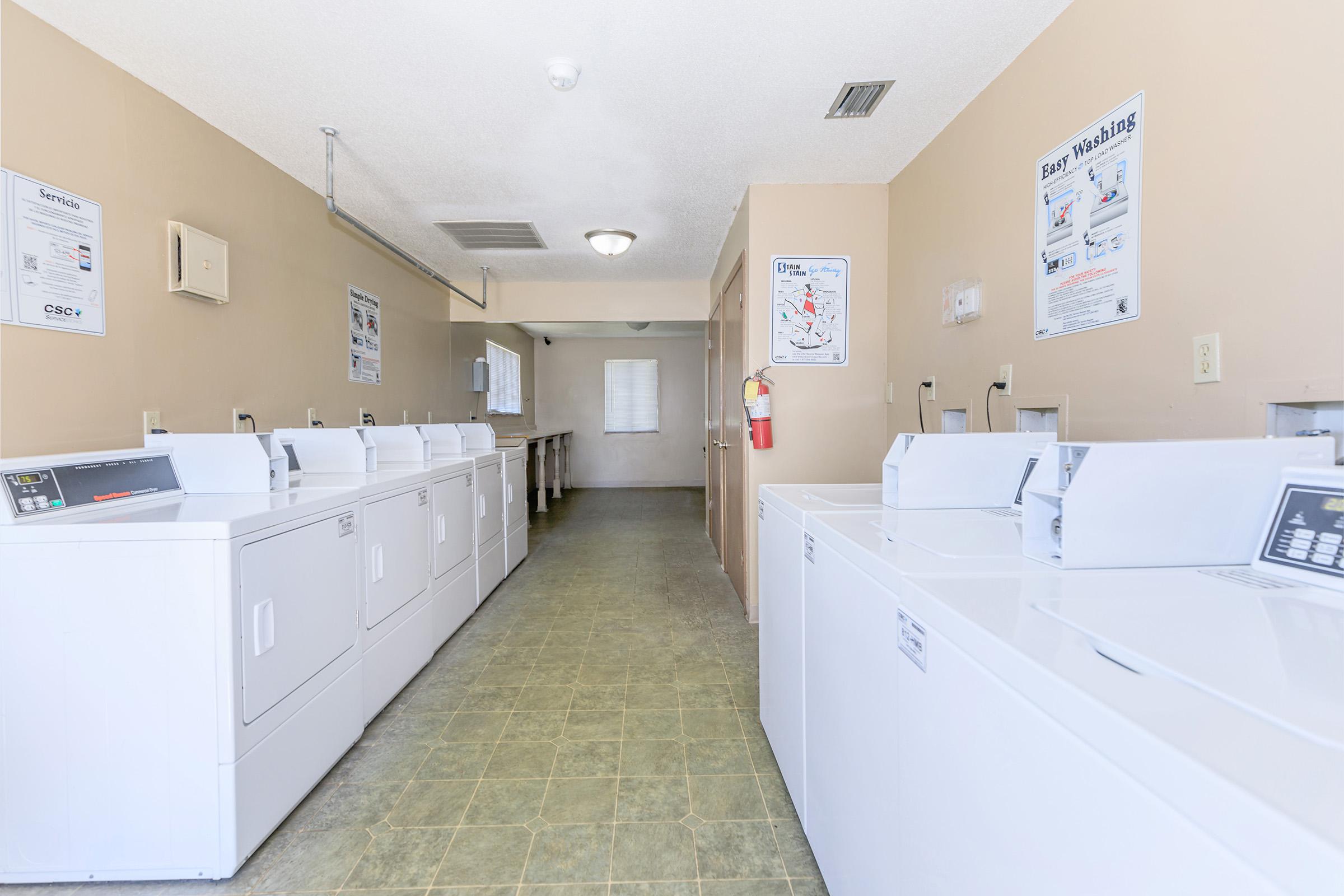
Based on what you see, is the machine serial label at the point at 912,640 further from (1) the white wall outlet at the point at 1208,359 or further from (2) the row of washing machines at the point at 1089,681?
(1) the white wall outlet at the point at 1208,359

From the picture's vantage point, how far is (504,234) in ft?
13.0

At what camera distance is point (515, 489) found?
13.5 feet

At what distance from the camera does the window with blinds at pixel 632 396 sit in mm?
8758

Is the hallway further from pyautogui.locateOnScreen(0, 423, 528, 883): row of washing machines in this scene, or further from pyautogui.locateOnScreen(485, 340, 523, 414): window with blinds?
pyautogui.locateOnScreen(485, 340, 523, 414): window with blinds

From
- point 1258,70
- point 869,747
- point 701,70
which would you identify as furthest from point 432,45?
point 869,747

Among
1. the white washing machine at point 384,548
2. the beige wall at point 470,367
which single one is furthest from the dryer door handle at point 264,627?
the beige wall at point 470,367

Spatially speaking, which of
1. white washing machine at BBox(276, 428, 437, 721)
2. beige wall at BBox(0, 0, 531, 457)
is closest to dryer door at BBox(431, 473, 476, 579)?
white washing machine at BBox(276, 428, 437, 721)

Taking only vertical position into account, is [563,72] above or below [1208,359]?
above

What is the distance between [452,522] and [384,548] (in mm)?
739

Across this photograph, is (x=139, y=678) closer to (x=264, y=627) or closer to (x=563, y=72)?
(x=264, y=627)

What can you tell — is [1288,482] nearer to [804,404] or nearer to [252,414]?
[804,404]

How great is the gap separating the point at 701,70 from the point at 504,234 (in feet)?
7.42

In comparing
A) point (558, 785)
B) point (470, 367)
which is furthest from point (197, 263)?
point (470, 367)

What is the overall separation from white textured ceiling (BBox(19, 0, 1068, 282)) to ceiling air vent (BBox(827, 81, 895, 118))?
5 centimetres
